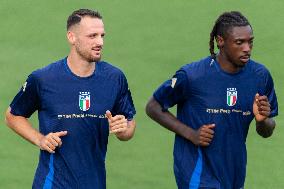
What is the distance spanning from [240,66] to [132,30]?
5.30 metres

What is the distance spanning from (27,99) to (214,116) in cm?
152

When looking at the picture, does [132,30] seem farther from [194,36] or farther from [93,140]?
[93,140]

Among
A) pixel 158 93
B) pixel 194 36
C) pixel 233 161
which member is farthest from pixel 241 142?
pixel 194 36

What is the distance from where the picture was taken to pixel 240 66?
880 centimetres

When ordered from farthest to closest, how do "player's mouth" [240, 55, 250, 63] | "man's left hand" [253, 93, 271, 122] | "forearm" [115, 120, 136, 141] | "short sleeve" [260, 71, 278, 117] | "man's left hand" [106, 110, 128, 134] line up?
"short sleeve" [260, 71, 278, 117] → "player's mouth" [240, 55, 250, 63] → "man's left hand" [253, 93, 271, 122] → "forearm" [115, 120, 136, 141] → "man's left hand" [106, 110, 128, 134]

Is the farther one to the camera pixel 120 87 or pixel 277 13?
pixel 277 13

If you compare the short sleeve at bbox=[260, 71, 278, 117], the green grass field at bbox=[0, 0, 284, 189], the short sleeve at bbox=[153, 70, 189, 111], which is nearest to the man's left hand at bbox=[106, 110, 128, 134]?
the short sleeve at bbox=[153, 70, 189, 111]

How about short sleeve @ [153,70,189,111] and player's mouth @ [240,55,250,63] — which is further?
short sleeve @ [153,70,189,111]

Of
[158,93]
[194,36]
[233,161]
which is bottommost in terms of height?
[233,161]

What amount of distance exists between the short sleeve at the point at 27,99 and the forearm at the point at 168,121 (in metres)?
1.01

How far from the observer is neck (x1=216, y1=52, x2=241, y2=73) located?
8.89 metres

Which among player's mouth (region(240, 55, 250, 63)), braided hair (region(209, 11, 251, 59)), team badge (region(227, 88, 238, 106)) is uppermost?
braided hair (region(209, 11, 251, 59))

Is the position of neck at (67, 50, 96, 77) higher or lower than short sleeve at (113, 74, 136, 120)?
higher

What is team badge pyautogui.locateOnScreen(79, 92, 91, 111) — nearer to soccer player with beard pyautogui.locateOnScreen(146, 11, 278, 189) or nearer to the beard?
the beard
